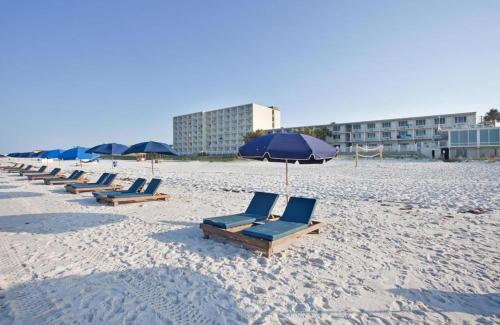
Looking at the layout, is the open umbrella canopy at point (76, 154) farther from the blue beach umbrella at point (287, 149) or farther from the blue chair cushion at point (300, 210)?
the blue chair cushion at point (300, 210)

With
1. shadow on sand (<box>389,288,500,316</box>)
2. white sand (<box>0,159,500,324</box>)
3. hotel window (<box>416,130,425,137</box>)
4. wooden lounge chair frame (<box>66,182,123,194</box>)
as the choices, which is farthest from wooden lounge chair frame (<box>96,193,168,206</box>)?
hotel window (<box>416,130,425,137</box>)

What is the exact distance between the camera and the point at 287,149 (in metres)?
5.84

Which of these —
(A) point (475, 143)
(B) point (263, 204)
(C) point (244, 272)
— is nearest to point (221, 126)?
(A) point (475, 143)

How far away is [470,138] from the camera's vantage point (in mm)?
53094

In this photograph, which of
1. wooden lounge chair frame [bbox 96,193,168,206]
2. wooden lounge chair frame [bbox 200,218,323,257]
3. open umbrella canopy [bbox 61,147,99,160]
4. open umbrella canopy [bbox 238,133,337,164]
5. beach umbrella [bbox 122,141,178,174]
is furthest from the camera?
open umbrella canopy [bbox 61,147,99,160]

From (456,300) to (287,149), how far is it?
3513 millimetres

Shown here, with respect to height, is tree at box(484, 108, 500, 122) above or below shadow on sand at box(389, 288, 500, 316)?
above

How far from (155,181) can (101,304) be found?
7705 mm

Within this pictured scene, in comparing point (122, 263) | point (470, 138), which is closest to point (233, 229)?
point (122, 263)

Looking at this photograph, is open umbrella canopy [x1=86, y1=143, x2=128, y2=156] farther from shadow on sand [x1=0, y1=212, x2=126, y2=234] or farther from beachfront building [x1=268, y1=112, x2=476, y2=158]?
beachfront building [x1=268, y1=112, x2=476, y2=158]

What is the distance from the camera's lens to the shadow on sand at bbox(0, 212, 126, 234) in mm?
6968

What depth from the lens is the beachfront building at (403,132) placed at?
59.4 m

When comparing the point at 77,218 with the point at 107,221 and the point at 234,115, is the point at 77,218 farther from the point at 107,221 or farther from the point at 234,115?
the point at 234,115

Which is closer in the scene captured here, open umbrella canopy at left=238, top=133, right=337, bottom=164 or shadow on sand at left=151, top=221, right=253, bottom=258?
shadow on sand at left=151, top=221, right=253, bottom=258
